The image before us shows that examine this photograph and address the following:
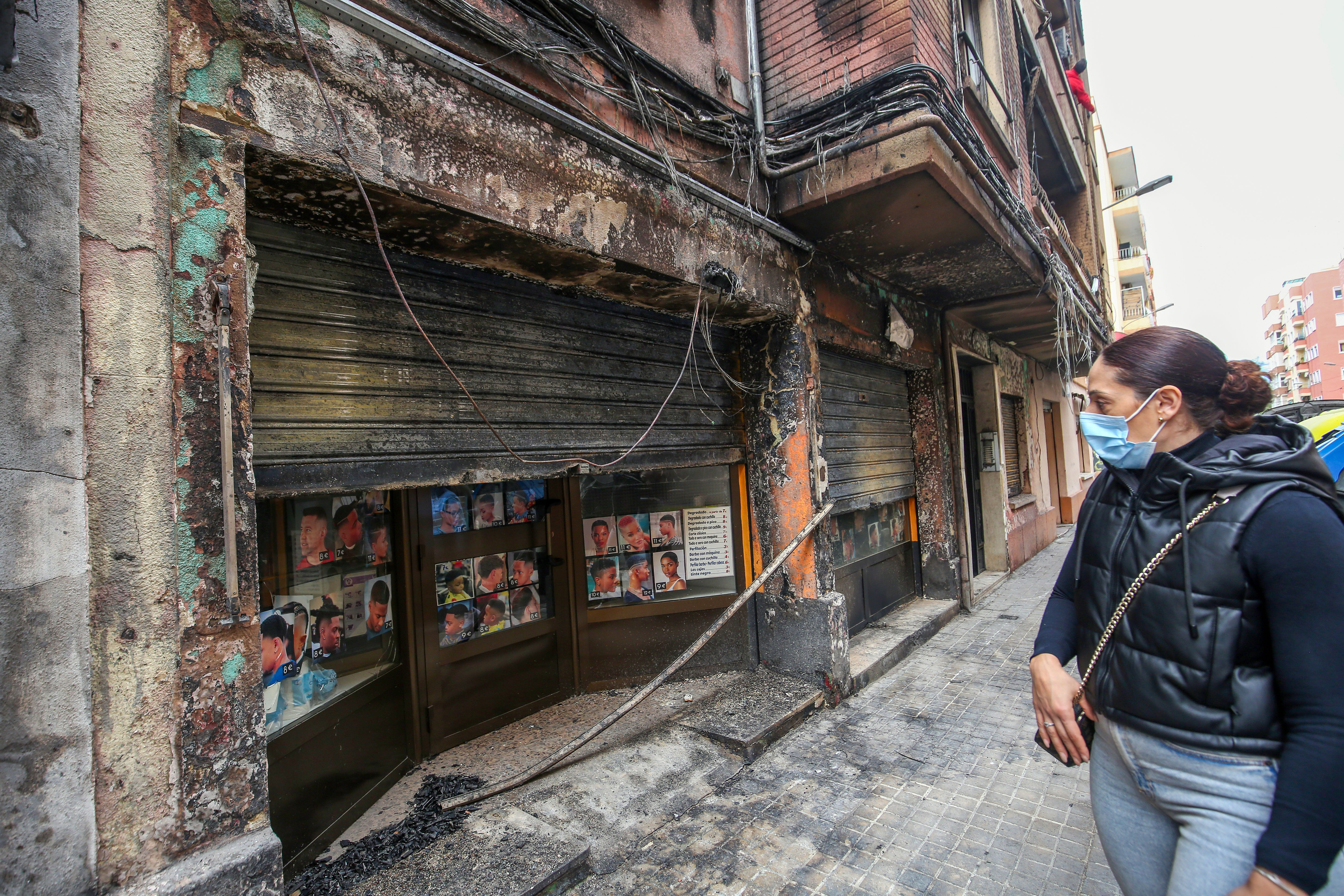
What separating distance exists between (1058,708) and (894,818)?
1.83 metres

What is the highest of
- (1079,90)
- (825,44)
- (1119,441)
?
(1079,90)

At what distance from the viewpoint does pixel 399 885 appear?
7.80 ft

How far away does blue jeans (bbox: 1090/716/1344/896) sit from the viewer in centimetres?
129

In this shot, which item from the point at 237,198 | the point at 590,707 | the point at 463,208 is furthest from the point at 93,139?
the point at 590,707

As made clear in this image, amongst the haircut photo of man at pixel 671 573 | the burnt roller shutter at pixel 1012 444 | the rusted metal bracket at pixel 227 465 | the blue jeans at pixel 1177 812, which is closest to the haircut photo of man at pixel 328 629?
the rusted metal bracket at pixel 227 465

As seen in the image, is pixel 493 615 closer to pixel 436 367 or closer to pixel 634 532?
pixel 634 532

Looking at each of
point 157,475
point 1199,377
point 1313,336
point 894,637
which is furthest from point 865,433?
point 1313,336

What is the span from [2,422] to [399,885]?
2.12 meters

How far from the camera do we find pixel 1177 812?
141 centimetres

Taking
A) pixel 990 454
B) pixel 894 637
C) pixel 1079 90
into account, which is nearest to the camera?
pixel 894 637

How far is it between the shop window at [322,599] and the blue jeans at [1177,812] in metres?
2.86

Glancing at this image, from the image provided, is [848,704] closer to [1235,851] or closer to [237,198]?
[1235,851]

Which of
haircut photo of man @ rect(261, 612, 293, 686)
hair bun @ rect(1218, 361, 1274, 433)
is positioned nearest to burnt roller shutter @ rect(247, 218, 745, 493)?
haircut photo of man @ rect(261, 612, 293, 686)

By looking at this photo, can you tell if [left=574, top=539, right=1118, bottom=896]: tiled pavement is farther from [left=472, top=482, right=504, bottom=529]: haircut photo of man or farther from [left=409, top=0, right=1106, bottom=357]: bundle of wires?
[left=409, top=0, right=1106, bottom=357]: bundle of wires
